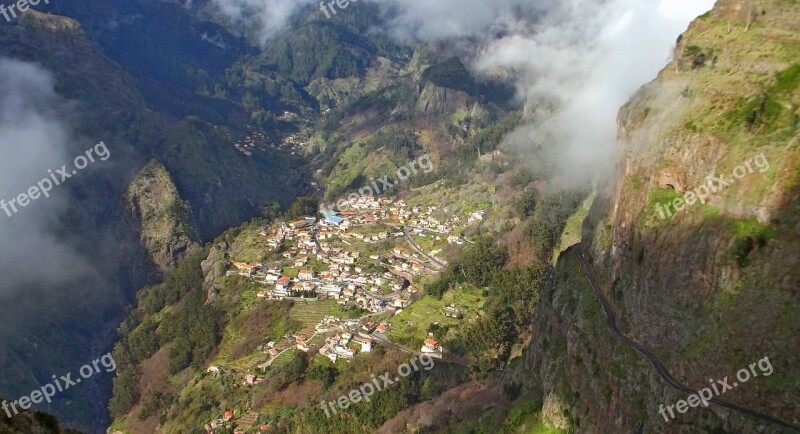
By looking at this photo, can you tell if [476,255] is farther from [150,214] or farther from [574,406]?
[150,214]

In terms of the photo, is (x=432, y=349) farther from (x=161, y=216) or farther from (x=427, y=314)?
(x=161, y=216)

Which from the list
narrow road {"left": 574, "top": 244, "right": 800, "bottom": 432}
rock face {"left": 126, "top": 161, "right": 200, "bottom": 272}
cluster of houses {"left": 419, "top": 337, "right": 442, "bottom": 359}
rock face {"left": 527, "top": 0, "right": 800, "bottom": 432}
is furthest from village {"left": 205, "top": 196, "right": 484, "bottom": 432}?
rock face {"left": 527, "top": 0, "right": 800, "bottom": 432}

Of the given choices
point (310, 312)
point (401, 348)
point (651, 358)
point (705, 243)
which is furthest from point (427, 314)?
point (705, 243)

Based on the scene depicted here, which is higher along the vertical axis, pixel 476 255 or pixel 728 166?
pixel 476 255

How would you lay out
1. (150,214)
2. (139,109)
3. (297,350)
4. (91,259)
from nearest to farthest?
(297,350), (91,259), (150,214), (139,109)

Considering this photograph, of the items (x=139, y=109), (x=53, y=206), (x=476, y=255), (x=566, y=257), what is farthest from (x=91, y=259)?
(x=566, y=257)

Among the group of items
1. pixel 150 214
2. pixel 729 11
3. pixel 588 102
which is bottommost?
pixel 729 11

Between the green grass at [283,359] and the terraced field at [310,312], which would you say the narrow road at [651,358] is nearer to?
the green grass at [283,359]
